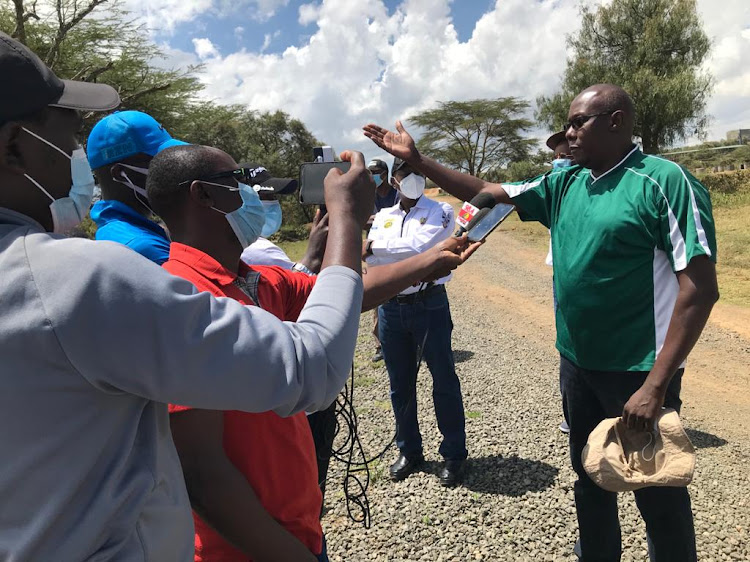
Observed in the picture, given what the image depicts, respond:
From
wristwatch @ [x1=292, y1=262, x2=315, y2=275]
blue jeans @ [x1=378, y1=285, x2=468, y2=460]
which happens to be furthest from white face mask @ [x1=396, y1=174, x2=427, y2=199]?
wristwatch @ [x1=292, y1=262, x2=315, y2=275]

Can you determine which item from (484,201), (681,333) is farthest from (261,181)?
(681,333)

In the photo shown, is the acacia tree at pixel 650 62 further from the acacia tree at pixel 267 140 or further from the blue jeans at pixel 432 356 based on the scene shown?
the blue jeans at pixel 432 356

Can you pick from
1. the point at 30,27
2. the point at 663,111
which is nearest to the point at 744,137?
the point at 663,111

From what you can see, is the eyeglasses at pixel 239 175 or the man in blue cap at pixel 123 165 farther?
the man in blue cap at pixel 123 165

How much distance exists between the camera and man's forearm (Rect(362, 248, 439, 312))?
1922 millimetres

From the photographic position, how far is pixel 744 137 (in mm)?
32562

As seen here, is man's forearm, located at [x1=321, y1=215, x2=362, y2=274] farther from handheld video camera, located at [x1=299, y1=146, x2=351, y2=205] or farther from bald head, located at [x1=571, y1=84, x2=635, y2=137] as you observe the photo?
bald head, located at [x1=571, y1=84, x2=635, y2=137]

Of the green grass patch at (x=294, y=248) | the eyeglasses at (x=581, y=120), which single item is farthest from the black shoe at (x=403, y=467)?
the green grass patch at (x=294, y=248)

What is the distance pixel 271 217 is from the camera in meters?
1.74

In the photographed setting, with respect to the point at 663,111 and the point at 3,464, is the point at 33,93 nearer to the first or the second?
the point at 3,464

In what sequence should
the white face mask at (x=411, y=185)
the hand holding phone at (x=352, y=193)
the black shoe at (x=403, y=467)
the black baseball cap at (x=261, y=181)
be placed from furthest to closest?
the white face mask at (x=411, y=185) < the black shoe at (x=403, y=467) < the black baseball cap at (x=261, y=181) < the hand holding phone at (x=352, y=193)

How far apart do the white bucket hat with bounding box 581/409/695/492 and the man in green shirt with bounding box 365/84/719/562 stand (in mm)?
64

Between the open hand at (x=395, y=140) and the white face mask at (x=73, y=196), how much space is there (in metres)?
1.90

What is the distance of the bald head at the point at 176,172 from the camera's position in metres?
1.42
